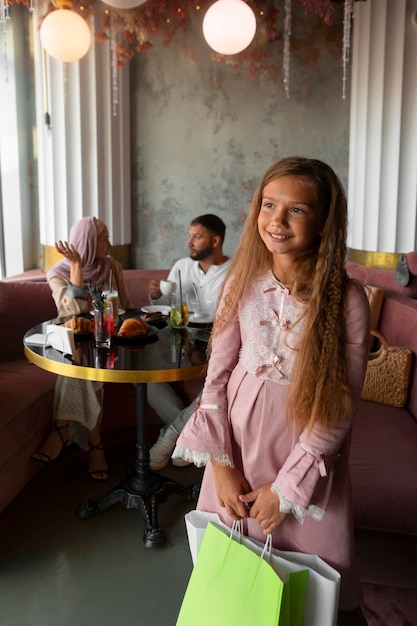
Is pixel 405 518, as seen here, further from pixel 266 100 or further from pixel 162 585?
pixel 266 100

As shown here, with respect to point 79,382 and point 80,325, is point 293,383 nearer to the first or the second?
point 80,325

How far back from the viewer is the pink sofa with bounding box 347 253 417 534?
191cm

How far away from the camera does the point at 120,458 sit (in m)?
3.07

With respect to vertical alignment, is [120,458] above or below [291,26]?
below

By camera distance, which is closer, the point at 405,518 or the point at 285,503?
the point at 285,503

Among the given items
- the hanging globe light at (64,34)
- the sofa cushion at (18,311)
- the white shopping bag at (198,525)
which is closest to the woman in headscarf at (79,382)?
the sofa cushion at (18,311)

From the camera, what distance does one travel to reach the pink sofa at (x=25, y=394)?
2506 mm

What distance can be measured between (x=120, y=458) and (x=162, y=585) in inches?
42.1

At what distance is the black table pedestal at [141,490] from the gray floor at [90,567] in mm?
55

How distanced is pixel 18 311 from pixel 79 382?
0.70 meters

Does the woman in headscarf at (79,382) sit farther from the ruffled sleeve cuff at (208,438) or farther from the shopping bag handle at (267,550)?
the shopping bag handle at (267,550)

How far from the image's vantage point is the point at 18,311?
3.17 meters

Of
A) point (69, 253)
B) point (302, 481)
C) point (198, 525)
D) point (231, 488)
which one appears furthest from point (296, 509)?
point (69, 253)

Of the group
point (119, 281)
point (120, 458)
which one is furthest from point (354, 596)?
point (119, 281)
